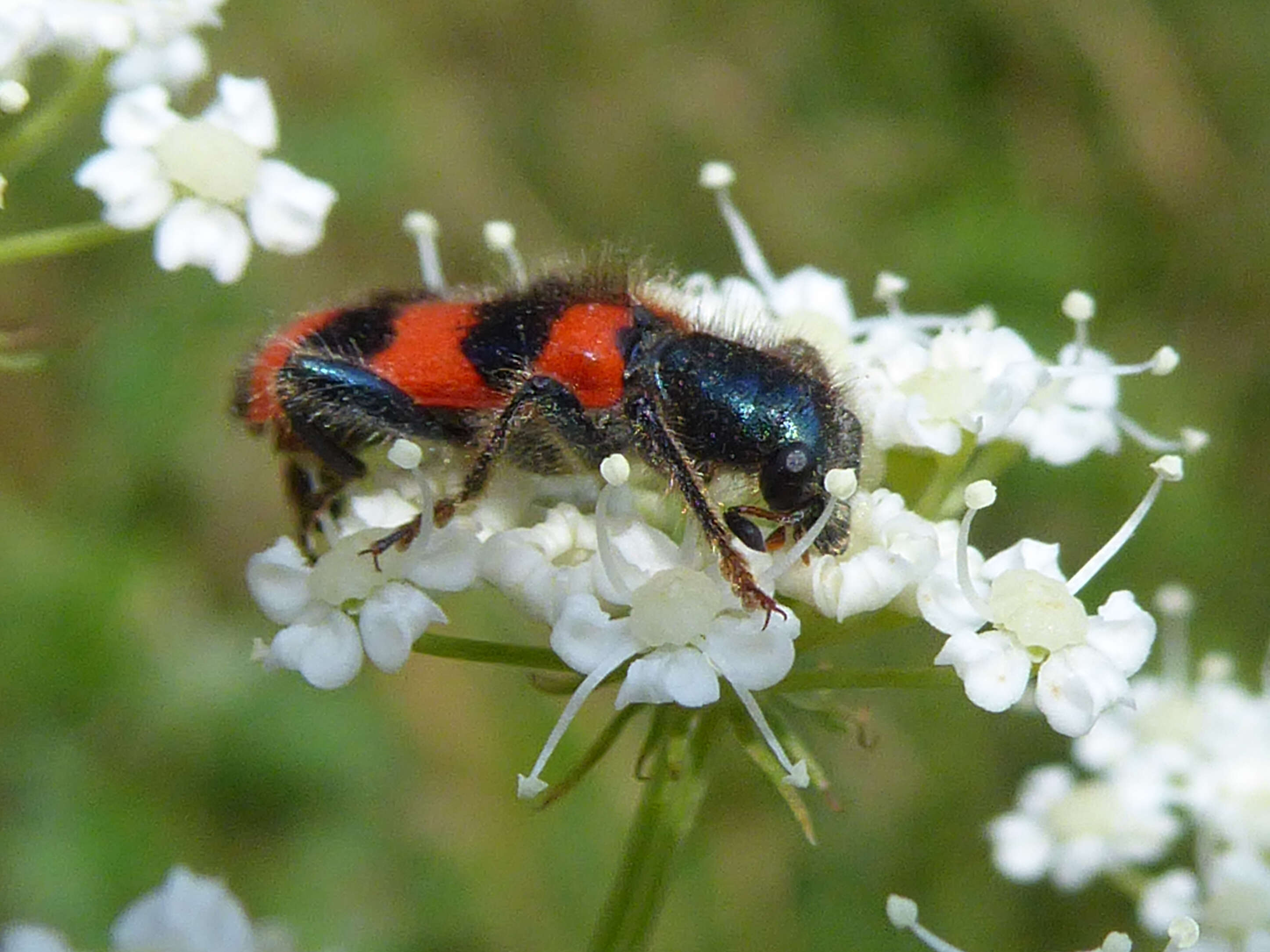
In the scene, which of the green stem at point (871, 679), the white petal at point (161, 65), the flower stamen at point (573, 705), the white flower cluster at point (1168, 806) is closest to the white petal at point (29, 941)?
the flower stamen at point (573, 705)

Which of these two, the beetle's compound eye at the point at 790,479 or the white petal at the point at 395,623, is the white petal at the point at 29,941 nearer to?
the white petal at the point at 395,623

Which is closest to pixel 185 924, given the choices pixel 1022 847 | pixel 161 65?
pixel 161 65

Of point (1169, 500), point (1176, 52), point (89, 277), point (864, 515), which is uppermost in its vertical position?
point (864, 515)

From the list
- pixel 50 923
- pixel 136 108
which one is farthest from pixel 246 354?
pixel 50 923

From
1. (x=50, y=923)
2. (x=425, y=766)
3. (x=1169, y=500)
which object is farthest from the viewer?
(x=1169, y=500)

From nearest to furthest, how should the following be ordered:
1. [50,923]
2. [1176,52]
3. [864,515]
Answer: [864,515] < [50,923] < [1176,52]

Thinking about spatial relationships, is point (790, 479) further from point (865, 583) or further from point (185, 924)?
point (185, 924)

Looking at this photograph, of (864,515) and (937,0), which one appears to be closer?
(864,515)

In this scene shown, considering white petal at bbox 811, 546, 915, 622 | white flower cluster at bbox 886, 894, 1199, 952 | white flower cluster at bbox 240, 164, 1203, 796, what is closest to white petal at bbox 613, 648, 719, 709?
white flower cluster at bbox 240, 164, 1203, 796

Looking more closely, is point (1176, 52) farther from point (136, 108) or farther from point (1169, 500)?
point (136, 108)
